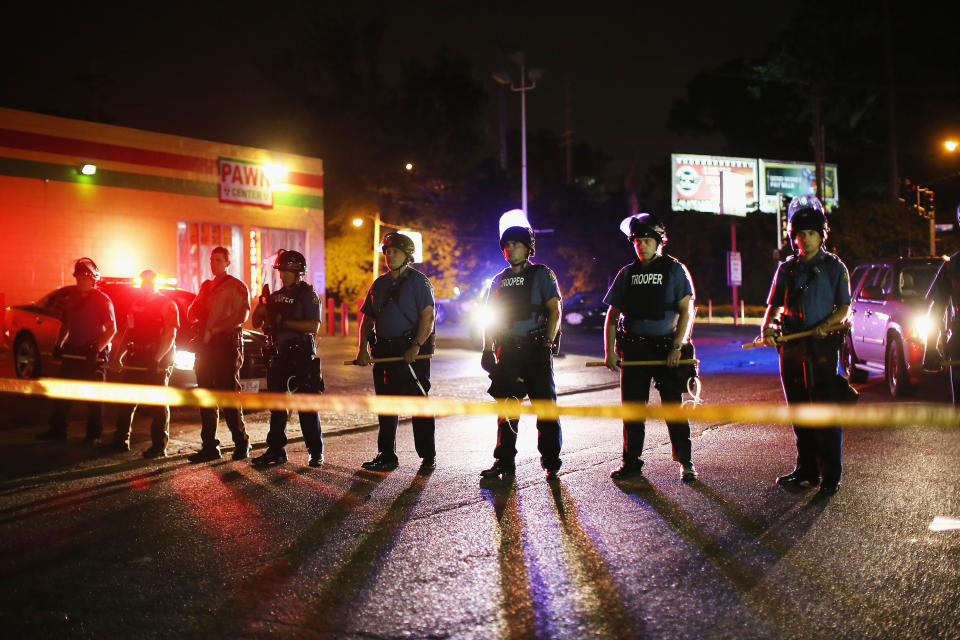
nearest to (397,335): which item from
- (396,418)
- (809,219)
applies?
(396,418)

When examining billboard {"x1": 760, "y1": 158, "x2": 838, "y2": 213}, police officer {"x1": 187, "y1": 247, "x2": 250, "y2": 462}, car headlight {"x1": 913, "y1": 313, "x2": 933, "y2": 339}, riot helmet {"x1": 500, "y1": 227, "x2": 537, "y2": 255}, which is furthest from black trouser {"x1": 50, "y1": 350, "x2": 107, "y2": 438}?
billboard {"x1": 760, "y1": 158, "x2": 838, "y2": 213}

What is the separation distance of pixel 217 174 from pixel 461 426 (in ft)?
55.2

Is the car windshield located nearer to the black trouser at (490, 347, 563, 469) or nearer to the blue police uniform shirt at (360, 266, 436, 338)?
the black trouser at (490, 347, 563, 469)

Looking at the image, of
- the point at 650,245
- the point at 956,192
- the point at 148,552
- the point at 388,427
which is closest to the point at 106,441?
the point at 388,427

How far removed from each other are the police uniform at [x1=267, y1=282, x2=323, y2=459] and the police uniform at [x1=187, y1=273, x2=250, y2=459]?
0.40 meters

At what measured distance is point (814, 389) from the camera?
612cm

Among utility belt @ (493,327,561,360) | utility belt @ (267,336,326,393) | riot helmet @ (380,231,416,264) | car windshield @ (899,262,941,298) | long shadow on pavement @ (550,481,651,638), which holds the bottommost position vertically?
long shadow on pavement @ (550,481,651,638)

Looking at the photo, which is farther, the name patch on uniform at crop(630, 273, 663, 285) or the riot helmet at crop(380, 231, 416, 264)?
the riot helmet at crop(380, 231, 416, 264)

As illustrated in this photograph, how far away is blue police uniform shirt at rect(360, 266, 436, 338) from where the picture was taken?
7.29 m

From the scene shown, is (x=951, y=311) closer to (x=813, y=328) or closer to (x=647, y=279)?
(x=813, y=328)

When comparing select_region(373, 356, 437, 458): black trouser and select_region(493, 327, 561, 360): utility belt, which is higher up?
select_region(493, 327, 561, 360): utility belt

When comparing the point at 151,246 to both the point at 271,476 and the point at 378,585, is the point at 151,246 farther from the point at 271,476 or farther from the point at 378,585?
the point at 378,585

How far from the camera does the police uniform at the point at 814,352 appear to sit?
238 inches

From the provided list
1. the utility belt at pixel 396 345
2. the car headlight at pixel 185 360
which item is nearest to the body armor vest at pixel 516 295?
the utility belt at pixel 396 345
